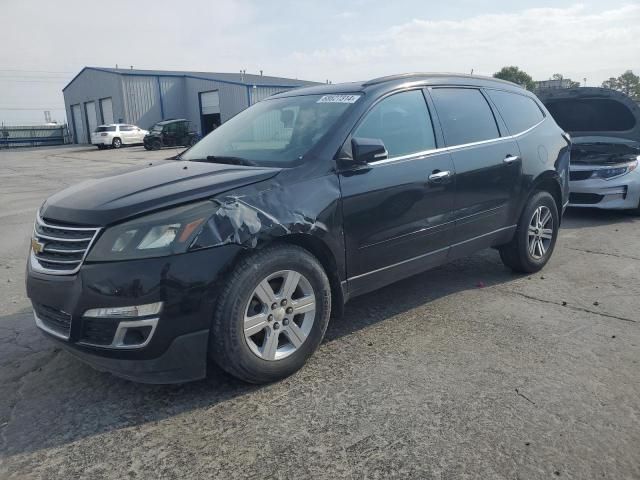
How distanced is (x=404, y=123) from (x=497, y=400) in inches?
81.6

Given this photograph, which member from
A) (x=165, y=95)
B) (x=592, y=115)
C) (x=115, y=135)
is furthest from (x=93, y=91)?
(x=592, y=115)

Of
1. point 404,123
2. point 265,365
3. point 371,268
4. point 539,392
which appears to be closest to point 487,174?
point 404,123

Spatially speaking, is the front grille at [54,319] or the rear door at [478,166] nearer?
the front grille at [54,319]

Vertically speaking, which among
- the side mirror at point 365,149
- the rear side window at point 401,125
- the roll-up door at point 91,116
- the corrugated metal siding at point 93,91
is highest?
the corrugated metal siding at point 93,91

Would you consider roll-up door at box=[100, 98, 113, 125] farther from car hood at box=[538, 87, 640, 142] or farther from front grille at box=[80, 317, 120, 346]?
front grille at box=[80, 317, 120, 346]

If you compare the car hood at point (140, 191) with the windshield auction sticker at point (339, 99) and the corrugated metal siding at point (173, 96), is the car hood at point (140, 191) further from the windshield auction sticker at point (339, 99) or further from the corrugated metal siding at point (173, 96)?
the corrugated metal siding at point (173, 96)

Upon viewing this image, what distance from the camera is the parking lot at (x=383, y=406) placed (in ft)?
7.95

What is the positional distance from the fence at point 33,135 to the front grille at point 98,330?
50.8 meters

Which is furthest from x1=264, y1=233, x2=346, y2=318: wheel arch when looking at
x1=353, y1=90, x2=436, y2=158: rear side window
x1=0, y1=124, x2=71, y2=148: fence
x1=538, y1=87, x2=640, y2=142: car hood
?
x1=0, y1=124, x2=71, y2=148: fence

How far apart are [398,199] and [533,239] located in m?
2.08

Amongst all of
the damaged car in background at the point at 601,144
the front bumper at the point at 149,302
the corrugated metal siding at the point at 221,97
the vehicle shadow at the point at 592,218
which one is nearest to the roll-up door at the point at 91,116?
the corrugated metal siding at the point at 221,97

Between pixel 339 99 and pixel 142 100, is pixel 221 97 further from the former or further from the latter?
pixel 339 99

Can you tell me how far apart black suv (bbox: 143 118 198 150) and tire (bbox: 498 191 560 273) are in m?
27.6

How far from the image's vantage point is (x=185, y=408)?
291 cm
